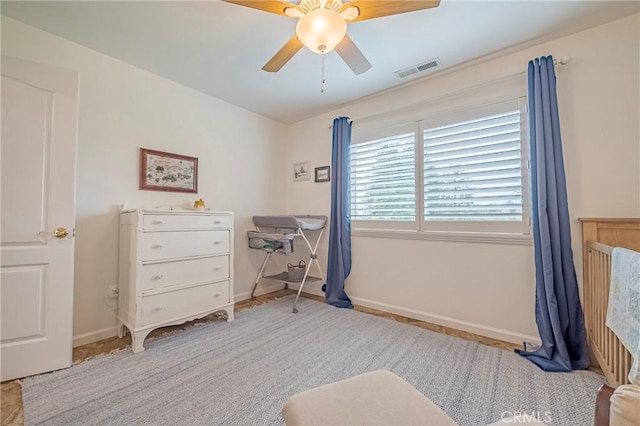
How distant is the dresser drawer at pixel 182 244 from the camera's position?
2133 mm

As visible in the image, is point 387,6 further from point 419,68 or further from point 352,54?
point 419,68

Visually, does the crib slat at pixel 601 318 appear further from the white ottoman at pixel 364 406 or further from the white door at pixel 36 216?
the white door at pixel 36 216

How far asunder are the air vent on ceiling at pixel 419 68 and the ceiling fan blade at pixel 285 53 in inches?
48.4

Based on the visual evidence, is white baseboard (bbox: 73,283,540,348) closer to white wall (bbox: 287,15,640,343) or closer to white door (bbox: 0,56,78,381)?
white wall (bbox: 287,15,640,343)

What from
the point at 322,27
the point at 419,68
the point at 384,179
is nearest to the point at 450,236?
the point at 384,179

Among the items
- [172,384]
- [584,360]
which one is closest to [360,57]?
[172,384]

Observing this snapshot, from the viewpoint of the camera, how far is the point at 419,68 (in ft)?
8.14

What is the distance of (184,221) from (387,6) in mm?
2191

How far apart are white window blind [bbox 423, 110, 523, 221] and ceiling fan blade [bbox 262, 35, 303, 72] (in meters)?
1.59

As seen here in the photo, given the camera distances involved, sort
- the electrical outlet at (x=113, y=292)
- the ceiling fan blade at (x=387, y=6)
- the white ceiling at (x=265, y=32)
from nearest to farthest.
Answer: the ceiling fan blade at (x=387, y=6) → the white ceiling at (x=265, y=32) → the electrical outlet at (x=113, y=292)

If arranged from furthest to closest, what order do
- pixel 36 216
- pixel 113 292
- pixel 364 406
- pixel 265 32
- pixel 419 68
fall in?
pixel 419 68 → pixel 113 292 → pixel 265 32 → pixel 36 216 → pixel 364 406

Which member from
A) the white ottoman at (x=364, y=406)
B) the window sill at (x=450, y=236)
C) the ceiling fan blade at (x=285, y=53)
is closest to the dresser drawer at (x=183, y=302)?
the window sill at (x=450, y=236)

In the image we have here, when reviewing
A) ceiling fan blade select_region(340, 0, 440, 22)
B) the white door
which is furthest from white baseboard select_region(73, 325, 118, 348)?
ceiling fan blade select_region(340, 0, 440, 22)

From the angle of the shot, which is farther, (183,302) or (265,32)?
(183,302)
